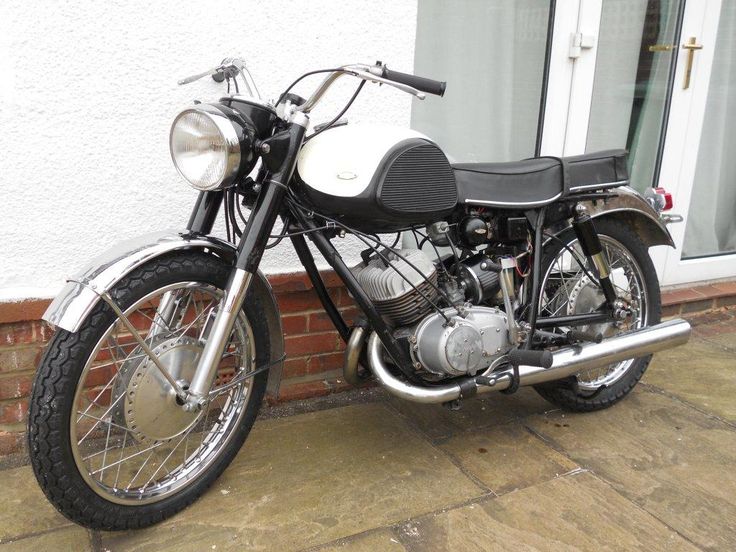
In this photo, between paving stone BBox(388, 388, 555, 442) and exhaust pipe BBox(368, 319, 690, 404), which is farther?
paving stone BBox(388, 388, 555, 442)

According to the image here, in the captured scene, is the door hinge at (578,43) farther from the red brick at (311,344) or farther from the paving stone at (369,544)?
the paving stone at (369,544)

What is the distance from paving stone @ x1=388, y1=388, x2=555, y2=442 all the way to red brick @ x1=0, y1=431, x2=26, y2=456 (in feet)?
4.70

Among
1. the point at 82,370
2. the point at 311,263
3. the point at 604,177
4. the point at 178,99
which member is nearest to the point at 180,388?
the point at 82,370

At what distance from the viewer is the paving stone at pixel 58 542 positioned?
196 centimetres

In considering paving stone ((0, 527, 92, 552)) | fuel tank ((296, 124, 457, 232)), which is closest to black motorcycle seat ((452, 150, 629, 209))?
fuel tank ((296, 124, 457, 232))

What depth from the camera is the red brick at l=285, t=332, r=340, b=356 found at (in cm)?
292

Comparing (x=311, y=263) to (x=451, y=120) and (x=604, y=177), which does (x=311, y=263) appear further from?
(x=451, y=120)

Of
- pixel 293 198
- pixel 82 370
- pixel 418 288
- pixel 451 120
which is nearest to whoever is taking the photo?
pixel 82 370

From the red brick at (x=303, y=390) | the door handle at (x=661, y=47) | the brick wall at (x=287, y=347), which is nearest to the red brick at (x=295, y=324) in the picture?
the brick wall at (x=287, y=347)

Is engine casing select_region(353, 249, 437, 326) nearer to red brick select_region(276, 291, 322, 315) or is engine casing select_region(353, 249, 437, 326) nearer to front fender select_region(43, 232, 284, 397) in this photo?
front fender select_region(43, 232, 284, 397)

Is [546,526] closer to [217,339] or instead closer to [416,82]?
[217,339]

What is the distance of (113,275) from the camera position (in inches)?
71.4

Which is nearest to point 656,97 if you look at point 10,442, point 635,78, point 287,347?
point 635,78

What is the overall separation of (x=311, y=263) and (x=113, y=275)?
706 millimetres
